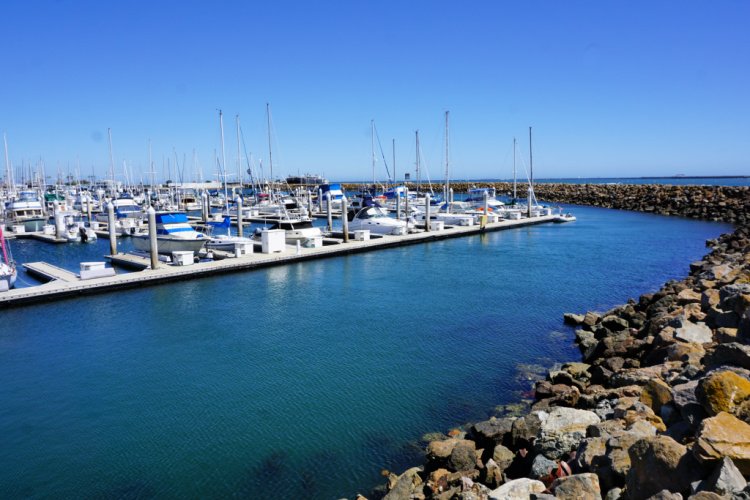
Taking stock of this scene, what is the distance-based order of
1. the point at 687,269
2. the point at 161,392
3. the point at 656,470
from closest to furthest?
the point at 656,470 < the point at 161,392 < the point at 687,269

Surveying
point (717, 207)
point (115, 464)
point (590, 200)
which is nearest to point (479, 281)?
point (115, 464)

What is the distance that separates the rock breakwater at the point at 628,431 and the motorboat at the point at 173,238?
2190cm

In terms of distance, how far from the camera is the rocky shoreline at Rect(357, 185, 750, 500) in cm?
536

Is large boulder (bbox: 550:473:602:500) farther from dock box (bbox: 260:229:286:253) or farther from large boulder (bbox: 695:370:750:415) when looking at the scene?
dock box (bbox: 260:229:286:253)

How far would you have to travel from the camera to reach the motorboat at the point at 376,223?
125ft

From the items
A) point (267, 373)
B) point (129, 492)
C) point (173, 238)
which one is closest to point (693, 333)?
point (267, 373)

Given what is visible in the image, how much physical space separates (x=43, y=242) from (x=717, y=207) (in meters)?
63.3

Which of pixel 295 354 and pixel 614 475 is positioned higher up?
pixel 614 475

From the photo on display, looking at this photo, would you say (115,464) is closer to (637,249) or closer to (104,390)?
(104,390)

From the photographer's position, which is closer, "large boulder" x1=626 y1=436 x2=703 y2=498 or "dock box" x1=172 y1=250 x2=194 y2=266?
"large boulder" x1=626 y1=436 x2=703 y2=498

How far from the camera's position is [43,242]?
40531 millimetres

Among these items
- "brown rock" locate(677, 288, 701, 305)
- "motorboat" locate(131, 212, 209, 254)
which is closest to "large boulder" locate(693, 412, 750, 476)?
"brown rock" locate(677, 288, 701, 305)

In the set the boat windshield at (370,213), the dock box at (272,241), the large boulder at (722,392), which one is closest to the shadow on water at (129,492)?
the large boulder at (722,392)

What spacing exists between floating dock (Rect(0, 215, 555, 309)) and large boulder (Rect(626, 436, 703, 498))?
20965mm
